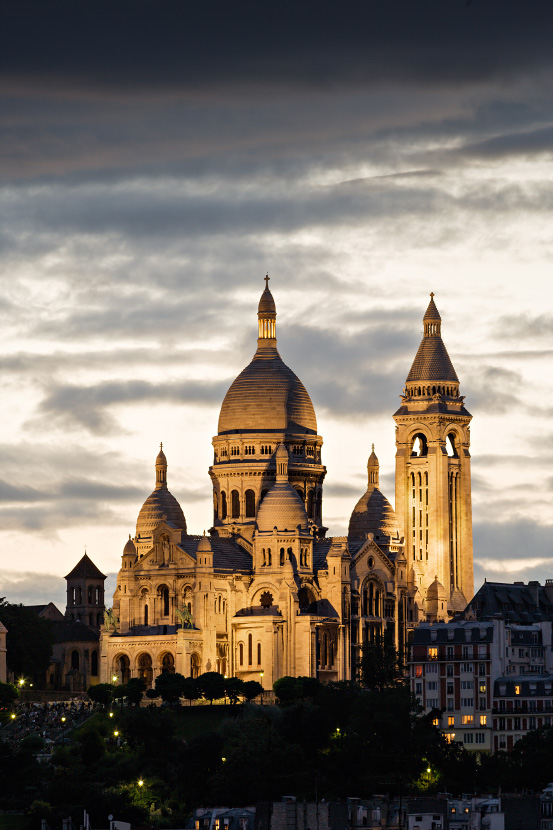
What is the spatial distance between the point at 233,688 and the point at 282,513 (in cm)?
1995

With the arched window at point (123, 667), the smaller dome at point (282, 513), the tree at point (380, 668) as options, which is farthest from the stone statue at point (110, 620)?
the tree at point (380, 668)

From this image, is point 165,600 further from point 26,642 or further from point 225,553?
point 26,642

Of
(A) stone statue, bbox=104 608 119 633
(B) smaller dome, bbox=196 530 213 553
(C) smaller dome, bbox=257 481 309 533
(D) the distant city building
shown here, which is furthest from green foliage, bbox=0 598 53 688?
(D) the distant city building

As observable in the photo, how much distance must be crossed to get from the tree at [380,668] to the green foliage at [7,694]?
2358 centimetres

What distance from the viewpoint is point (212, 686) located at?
179125 millimetres

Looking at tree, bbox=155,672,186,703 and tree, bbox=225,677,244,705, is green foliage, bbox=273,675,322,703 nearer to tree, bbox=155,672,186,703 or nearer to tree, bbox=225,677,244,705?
tree, bbox=225,677,244,705

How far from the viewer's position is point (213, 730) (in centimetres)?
16338

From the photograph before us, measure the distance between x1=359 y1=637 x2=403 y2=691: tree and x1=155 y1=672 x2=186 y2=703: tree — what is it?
12397mm

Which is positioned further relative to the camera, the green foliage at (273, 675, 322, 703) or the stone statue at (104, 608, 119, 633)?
the stone statue at (104, 608, 119, 633)

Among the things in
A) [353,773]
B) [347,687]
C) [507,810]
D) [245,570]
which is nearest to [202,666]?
[245,570]

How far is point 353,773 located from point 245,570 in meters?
45.6

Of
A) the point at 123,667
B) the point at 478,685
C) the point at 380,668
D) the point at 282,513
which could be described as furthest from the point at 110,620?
the point at 478,685

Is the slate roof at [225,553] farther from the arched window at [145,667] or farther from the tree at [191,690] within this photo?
the tree at [191,690]

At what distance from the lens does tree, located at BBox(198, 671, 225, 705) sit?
7047 inches
